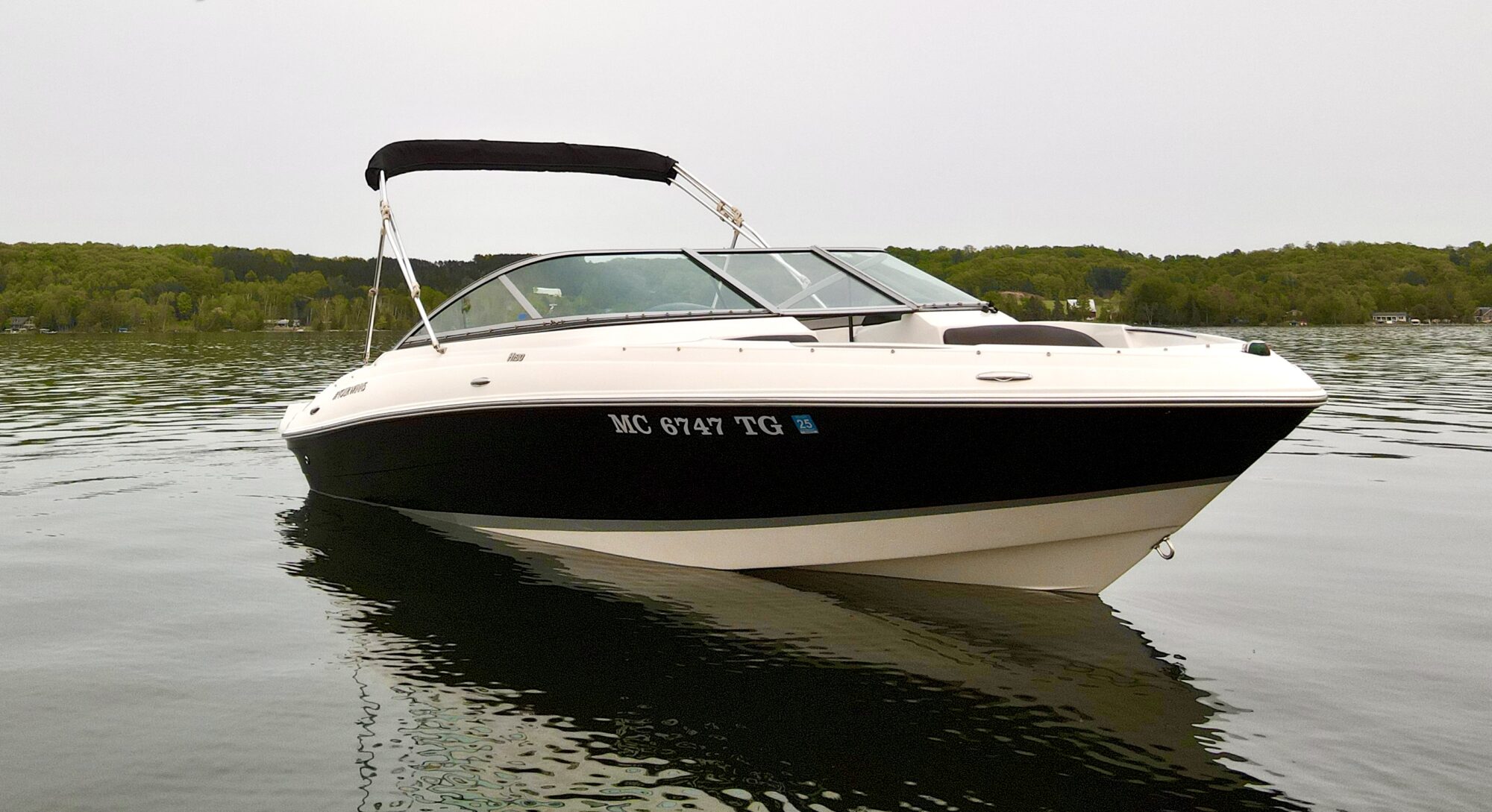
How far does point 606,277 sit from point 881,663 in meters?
3.13

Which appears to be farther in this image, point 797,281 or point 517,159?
point 517,159

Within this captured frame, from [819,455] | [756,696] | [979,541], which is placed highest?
[819,455]

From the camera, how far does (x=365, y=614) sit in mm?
5645

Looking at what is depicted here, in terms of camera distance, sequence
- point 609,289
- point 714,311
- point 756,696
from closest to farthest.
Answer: point 756,696
point 714,311
point 609,289

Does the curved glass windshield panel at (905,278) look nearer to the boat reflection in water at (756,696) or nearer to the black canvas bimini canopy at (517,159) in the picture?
the boat reflection in water at (756,696)

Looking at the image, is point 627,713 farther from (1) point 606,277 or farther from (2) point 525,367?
(1) point 606,277

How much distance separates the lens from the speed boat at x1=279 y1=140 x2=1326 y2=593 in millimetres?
5086

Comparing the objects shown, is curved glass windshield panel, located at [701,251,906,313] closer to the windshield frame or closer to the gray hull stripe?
the windshield frame

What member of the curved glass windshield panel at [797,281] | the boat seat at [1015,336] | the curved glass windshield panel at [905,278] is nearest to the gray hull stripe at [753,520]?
the boat seat at [1015,336]

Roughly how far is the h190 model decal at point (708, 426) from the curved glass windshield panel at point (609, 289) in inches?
40.9

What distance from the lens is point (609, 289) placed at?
682cm

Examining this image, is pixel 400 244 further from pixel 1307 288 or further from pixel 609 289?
pixel 1307 288

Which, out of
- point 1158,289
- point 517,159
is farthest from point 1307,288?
point 517,159

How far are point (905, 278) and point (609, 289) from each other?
185 cm
